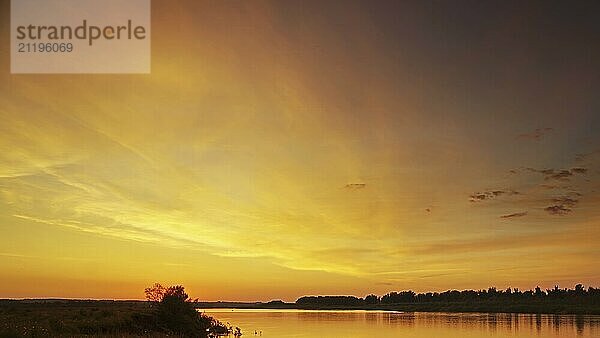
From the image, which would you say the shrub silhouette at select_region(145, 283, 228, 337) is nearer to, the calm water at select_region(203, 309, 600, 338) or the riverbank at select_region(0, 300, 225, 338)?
the riverbank at select_region(0, 300, 225, 338)

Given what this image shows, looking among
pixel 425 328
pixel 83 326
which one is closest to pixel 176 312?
pixel 83 326

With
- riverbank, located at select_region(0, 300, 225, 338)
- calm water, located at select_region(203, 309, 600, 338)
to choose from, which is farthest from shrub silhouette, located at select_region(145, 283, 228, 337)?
calm water, located at select_region(203, 309, 600, 338)

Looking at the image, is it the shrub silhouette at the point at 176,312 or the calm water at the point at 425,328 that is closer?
the shrub silhouette at the point at 176,312

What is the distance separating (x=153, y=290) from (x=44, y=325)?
10.9 meters

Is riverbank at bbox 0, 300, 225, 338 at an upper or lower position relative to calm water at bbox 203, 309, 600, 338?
upper

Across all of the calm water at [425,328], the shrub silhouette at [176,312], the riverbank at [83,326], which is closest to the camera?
the riverbank at [83,326]

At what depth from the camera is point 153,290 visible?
124ft

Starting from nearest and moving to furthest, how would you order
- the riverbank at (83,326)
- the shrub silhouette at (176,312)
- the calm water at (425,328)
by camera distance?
the riverbank at (83,326) → the shrub silhouette at (176,312) → the calm water at (425,328)

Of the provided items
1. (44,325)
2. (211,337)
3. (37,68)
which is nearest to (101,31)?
(37,68)

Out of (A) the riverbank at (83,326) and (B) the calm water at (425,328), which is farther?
(B) the calm water at (425,328)

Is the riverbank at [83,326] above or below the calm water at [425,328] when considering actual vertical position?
above

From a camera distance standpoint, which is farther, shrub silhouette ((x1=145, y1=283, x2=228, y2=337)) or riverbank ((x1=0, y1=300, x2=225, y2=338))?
shrub silhouette ((x1=145, y1=283, x2=228, y2=337))

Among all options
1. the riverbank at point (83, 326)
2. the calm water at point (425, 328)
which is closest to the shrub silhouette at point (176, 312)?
the riverbank at point (83, 326)

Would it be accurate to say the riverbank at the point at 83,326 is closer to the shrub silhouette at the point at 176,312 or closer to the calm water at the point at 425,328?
the shrub silhouette at the point at 176,312
